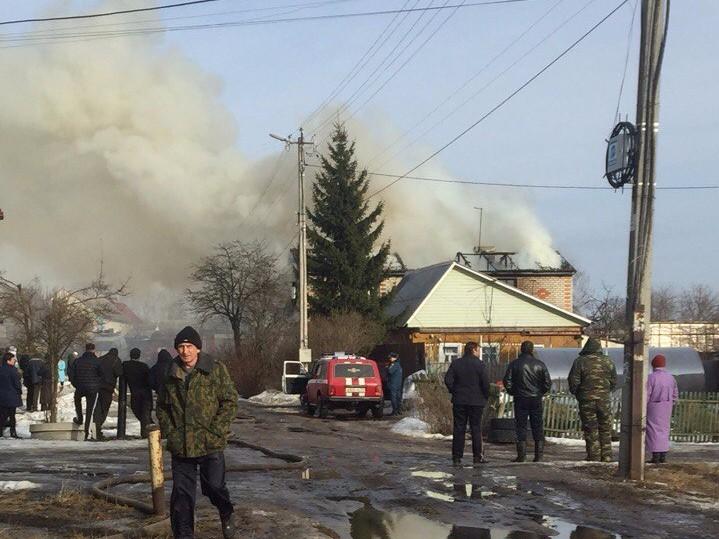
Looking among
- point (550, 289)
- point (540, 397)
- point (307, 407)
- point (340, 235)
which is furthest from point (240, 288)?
point (540, 397)

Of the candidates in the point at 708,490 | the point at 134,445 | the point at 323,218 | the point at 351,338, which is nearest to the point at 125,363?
the point at 134,445

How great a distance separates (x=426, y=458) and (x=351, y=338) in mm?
25783

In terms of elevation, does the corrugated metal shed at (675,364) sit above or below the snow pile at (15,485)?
above

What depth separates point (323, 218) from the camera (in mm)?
51500

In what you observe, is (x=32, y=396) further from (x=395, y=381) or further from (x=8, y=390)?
(x=395, y=381)

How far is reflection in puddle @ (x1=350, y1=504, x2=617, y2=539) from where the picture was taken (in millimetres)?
8578

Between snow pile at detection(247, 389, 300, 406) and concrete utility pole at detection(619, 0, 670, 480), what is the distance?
2516 centimetres

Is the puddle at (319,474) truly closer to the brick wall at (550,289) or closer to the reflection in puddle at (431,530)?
the reflection in puddle at (431,530)

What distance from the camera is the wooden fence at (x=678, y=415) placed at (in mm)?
20391

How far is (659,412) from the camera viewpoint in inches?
565

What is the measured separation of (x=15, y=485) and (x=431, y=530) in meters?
4.69

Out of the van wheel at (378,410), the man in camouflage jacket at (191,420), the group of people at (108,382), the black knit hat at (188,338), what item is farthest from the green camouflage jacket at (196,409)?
the van wheel at (378,410)

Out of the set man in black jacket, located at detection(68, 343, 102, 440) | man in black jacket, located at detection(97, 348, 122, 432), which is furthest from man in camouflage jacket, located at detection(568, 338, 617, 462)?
man in black jacket, located at detection(68, 343, 102, 440)

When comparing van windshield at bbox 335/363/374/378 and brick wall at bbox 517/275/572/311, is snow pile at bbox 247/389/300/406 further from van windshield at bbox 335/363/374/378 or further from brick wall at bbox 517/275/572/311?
brick wall at bbox 517/275/572/311
